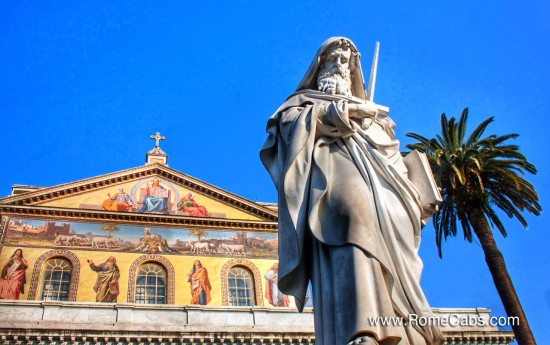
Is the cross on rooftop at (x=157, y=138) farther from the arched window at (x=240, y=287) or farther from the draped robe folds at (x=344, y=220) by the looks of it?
the draped robe folds at (x=344, y=220)

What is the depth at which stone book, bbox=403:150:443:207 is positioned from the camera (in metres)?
3.14

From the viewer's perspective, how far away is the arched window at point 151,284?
27.7 metres

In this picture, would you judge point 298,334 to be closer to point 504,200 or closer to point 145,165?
point 504,200

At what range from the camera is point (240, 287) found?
28.7 m

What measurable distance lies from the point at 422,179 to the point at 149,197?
28560 millimetres

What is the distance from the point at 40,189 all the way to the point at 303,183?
95.3 ft

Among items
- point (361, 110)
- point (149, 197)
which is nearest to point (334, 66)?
point (361, 110)

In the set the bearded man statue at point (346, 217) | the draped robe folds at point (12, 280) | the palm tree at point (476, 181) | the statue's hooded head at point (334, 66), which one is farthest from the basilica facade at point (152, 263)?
the bearded man statue at point (346, 217)

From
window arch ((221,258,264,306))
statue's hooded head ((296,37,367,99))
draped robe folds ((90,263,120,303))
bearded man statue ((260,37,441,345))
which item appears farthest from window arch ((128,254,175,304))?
bearded man statue ((260,37,441,345))

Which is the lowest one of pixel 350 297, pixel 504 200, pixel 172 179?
pixel 350 297

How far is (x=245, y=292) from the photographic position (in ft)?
94.2

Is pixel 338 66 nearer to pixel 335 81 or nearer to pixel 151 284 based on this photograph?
pixel 335 81

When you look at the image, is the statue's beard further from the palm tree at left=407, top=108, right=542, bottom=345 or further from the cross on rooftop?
the cross on rooftop

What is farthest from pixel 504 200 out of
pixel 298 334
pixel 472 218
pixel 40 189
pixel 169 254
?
pixel 40 189
